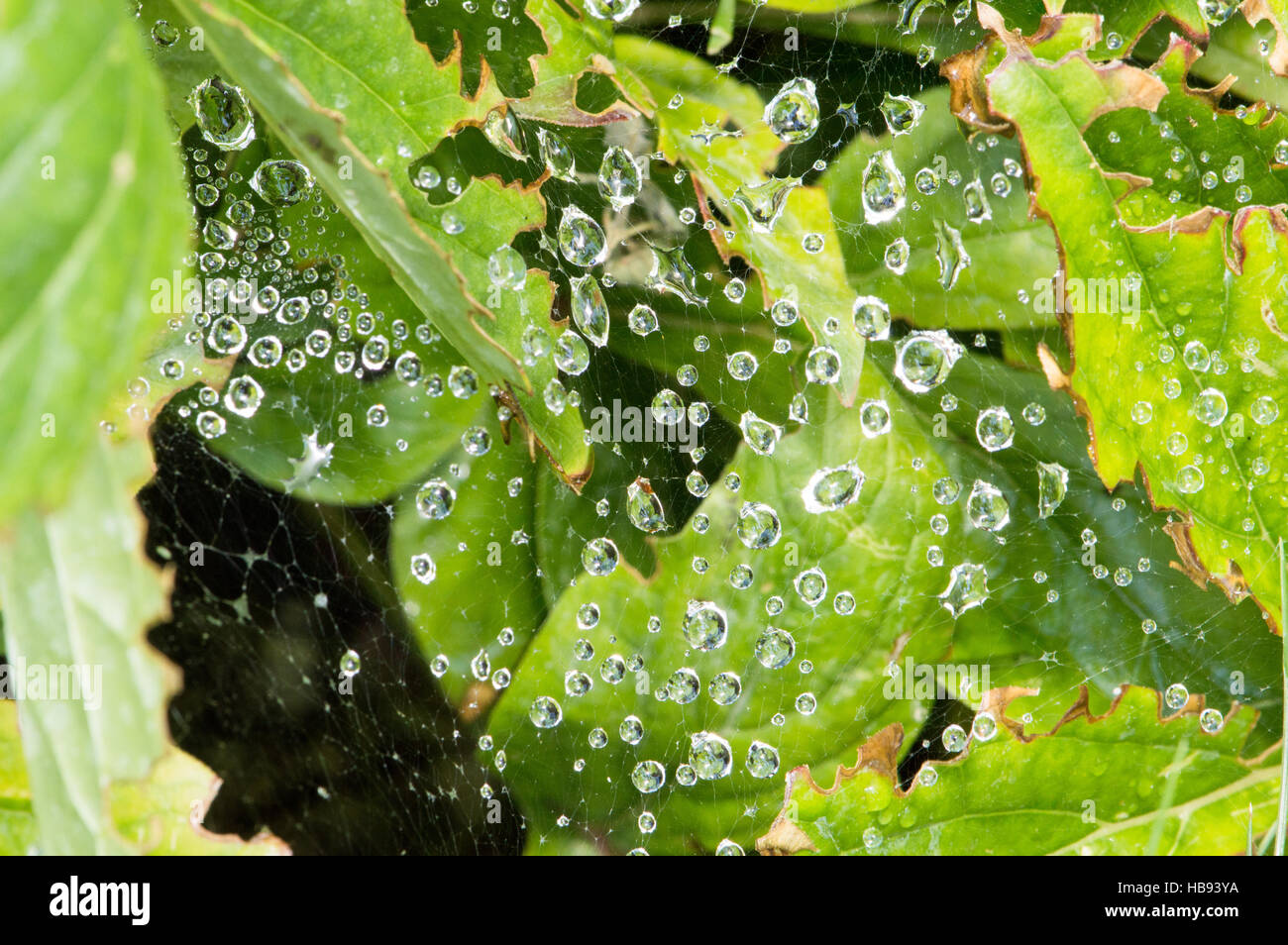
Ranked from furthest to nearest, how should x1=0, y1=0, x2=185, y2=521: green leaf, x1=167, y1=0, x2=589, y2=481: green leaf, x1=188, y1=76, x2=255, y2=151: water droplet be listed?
x1=188, y1=76, x2=255, y2=151: water droplet, x1=167, y1=0, x2=589, y2=481: green leaf, x1=0, y1=0, x2=185, y2=521: green leaf

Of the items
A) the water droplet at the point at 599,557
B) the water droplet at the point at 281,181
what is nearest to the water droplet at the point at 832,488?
the water droplet at the point at 599,557

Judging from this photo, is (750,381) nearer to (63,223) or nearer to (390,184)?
(390,184)

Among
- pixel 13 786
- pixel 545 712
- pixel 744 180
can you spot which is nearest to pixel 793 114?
pixel 744 180

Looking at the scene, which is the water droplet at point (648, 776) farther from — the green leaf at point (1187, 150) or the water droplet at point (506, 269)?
the green leaf at point (1187, 150)

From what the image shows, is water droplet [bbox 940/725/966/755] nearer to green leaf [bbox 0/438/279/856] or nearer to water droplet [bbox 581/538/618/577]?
water droplet [bbox 581/538/618/577]

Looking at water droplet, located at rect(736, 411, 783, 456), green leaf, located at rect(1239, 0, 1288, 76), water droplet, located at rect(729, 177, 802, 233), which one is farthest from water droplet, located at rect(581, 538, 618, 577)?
green leaf, located at rect(1239, 0, 1288, 76)

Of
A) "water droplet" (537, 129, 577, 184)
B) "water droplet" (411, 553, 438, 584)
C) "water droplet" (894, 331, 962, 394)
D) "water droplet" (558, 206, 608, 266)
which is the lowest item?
"water droplet" (411, 553, 438, 584)
